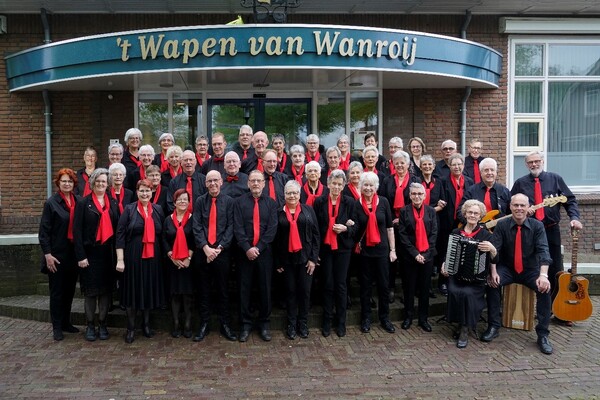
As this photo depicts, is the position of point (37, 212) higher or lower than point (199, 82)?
lower

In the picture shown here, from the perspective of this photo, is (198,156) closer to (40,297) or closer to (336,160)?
(336,160)

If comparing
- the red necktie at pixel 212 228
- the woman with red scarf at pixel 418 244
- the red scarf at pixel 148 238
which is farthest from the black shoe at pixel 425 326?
the red scarf at pixel 148 238

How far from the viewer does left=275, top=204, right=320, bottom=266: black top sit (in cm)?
589

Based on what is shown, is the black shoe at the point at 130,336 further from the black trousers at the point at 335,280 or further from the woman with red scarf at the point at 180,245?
the black trousers at the point at 335,280

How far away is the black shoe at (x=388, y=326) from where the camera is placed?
20.8 feet

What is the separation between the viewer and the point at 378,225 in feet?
20.0

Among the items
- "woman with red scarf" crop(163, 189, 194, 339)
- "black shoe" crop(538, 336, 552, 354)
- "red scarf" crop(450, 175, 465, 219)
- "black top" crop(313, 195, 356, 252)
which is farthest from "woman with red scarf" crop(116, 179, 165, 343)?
"black shoe" crop(538, 336, 552, 354)

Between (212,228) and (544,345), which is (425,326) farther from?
(212,228)

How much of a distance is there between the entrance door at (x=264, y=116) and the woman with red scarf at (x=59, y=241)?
156 inches

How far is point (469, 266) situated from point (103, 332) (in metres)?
4.41

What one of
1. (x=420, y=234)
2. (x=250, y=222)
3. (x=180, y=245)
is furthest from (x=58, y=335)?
(x=420, y=234)

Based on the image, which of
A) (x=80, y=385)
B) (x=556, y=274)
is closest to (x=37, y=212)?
(x=80, y=385)

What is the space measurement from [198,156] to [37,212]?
13.2ft

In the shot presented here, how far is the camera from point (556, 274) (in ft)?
21.9
